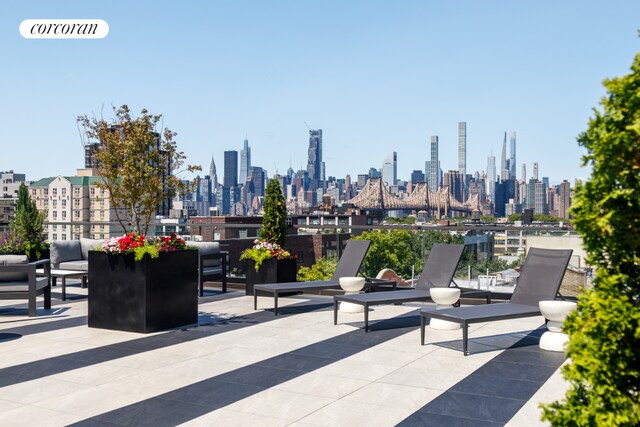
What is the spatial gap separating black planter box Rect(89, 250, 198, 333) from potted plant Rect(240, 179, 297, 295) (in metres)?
2.94

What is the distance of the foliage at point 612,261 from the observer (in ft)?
6.95

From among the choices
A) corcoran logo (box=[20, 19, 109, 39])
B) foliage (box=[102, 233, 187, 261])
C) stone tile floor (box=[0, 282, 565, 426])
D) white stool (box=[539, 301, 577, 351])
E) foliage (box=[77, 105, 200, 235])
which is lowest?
stone tile floor (box=[0, 282, 565, 426])

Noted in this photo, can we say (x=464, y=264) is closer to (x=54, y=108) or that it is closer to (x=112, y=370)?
(x=112, y=370)

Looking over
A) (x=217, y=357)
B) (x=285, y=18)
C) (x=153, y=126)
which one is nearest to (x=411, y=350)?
A: (x=217, y=357)

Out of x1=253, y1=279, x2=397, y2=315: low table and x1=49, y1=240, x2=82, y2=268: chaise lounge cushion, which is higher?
x1=49, y1=240, x2=82, y2=268: chaise lounge cushion

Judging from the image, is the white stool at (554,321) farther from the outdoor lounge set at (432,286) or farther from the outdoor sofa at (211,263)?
the outdoor sofa at (211,263)

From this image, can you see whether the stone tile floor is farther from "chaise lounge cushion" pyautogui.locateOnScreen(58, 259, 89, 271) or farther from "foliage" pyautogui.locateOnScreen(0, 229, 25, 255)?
"foliage" pyautogui.locateOnScreen(0, 229, 25, 255)

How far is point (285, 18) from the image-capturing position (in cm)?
2378

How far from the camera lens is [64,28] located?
1370cm

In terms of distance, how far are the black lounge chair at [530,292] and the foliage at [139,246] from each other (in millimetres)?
3151

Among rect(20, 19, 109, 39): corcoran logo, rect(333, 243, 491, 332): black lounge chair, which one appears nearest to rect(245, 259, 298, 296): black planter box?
rect(333, 243, 491, 332): black lounge chair

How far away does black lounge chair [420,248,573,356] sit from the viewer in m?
6.35

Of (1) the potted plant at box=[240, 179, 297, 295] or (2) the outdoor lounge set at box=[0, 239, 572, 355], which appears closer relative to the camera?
(2) the outdoor lounge set at box=[0, 239, 572, 355]

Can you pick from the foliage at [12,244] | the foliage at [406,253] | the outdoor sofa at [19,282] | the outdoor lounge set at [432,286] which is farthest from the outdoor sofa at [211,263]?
the foliage at [12,244]
